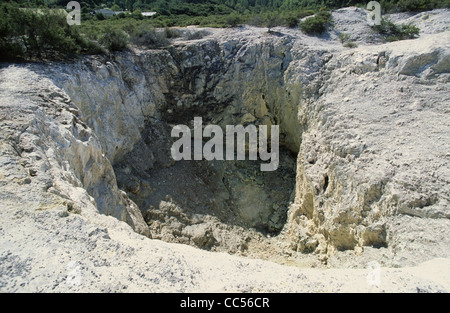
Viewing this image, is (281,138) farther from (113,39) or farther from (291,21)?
(113,39)

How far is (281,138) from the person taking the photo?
41.6 feet

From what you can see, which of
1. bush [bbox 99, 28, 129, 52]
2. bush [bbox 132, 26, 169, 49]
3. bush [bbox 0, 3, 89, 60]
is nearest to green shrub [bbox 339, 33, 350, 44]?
bush [bbox 132, 26, 169, 49]

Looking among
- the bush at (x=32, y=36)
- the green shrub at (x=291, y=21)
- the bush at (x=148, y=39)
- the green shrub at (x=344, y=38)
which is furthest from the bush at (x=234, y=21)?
the bush at (x=32, y=36)

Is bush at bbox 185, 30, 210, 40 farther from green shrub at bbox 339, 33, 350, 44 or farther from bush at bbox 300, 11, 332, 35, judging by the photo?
green shrub at bbox 339, 33, 350, 44

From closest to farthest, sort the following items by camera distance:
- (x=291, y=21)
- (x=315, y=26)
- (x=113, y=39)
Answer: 1. (x=113, y=39)
2. (x=315, y=26)
3. (x=291, y=21)

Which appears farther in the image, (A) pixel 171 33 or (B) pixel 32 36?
(A) pixel 171 33

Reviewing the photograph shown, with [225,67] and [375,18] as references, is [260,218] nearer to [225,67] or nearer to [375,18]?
[225,67]

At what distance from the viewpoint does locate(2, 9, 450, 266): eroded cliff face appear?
563cm

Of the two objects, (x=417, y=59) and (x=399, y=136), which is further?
(x=417, y=59)

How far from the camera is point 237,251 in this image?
9281 millimetres

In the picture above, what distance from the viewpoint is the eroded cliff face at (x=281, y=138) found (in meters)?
5.63

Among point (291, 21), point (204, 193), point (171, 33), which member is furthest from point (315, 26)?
point (204, 193)
